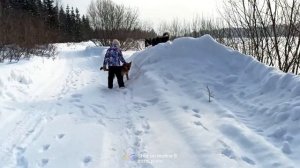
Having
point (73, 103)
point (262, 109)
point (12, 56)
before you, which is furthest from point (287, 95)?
point (12, 56)

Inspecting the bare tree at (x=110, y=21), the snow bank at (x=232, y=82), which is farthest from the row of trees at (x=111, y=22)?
the snow bank at (x=232, y=82)

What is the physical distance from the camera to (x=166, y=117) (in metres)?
6.74

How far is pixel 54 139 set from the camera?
5.76 meters

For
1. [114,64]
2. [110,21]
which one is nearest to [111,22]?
[110,21]

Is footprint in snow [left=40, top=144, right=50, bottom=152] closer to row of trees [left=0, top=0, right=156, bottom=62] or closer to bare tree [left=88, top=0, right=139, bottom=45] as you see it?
row of trees [left=0, top=0, right=156, bottom=62]

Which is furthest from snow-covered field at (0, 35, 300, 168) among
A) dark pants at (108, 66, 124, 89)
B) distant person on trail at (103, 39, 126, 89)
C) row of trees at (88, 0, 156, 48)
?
row of trees at (88, 0, 156, 48)

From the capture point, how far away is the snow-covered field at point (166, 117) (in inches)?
192

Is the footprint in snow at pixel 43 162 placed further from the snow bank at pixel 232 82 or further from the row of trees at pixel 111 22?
the row of trees at pixel 111 22

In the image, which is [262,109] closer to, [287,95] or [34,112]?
[287,95]

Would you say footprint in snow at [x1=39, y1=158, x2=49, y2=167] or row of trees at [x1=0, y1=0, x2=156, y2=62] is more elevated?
row of trees at [x1=0, y1=0, x2=156, y2=62]

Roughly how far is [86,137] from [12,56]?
8.24m

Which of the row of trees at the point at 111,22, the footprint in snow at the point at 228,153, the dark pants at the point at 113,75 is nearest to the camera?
the footprint in snow at the point at 228,153

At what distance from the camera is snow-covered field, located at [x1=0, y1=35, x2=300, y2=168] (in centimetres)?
487

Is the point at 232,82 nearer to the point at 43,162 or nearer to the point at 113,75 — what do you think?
the point at 113,75
